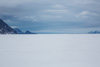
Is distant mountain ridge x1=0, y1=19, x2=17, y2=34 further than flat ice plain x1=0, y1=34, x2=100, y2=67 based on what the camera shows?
Yes

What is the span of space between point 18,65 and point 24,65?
0.29 meters

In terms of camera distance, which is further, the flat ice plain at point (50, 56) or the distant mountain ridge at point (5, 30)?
the distant mountain ridge at point (5, 30)

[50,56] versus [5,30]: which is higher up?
[5,30]

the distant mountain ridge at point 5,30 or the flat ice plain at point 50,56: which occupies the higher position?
the distant mountain ridge at point 5,30

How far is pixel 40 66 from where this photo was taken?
793 cm

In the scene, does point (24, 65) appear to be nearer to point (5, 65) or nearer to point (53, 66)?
point (5, 65)

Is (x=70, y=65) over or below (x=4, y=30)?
below

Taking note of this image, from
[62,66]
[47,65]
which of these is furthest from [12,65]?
[62,66]

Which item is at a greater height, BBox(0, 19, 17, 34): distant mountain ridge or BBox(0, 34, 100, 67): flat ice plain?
BBox(0, 19, 17, 34): distant mountain ridge

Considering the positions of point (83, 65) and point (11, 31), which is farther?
point (11, 31)

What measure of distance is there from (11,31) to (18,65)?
528 ft

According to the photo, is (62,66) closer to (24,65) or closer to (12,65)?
(24,65)

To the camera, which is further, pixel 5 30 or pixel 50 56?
pixel 5 30

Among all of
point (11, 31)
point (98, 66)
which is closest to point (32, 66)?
point (98, 66)
